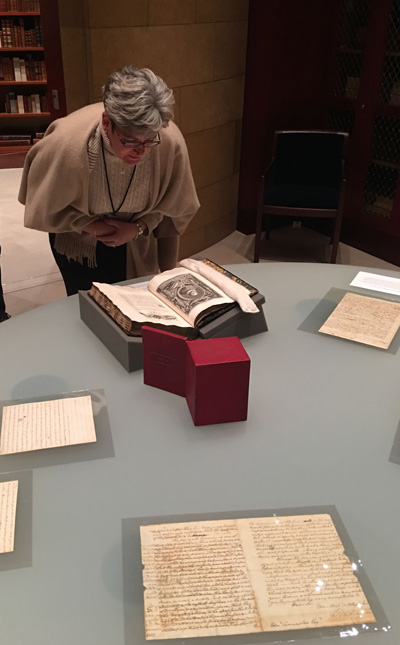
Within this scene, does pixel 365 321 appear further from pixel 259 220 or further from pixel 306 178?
pixel 306 178

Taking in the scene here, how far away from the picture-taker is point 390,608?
2.62ft

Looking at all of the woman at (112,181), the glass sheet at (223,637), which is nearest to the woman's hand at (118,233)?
the woman at (112,181)

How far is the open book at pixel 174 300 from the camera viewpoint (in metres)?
1.30

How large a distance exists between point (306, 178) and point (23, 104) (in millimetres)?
3336

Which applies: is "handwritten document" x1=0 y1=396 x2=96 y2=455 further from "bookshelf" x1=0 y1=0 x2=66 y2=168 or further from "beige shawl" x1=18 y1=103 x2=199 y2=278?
"bookshelf" x1=0 y1=0 x2=66 y2=168

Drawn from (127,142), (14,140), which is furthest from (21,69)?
(127,142)

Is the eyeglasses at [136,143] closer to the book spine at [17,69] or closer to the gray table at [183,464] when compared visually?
the gray table at [183,464]

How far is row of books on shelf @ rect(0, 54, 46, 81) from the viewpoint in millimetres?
5492

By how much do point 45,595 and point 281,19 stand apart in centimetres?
364

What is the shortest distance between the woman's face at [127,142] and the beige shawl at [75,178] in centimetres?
10

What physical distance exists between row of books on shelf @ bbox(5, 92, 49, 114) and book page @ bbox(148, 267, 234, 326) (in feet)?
16.1

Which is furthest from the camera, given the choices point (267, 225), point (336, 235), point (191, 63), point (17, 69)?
point (17, 69)

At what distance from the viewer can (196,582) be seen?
821 mm

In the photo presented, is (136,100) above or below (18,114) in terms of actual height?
above
